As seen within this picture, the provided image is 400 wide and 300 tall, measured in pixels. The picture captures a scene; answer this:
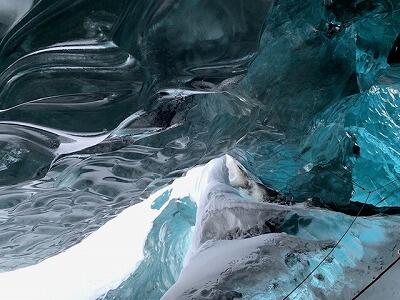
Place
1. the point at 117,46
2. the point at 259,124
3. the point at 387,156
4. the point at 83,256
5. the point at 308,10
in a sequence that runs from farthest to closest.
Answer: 1. the point at 83,256
2. the point at 259,124
3. the point at 387,156
4. the point at 308,10
5. the point at 117,46

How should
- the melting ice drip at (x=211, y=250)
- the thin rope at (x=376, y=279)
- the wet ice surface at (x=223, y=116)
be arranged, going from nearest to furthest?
the wet ice surface at (x=223, y=116), the thin rope at (x=376, y=279), the melting ice drip at (x=211, y=250)

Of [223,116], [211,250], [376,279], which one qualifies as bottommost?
[211,250]

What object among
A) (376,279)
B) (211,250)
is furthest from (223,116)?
(376,279)

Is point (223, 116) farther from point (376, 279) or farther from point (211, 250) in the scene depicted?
point (376, 279)

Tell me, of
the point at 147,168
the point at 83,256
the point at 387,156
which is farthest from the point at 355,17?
the point at 83,256

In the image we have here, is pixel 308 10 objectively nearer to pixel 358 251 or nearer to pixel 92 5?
pixel 92 5
